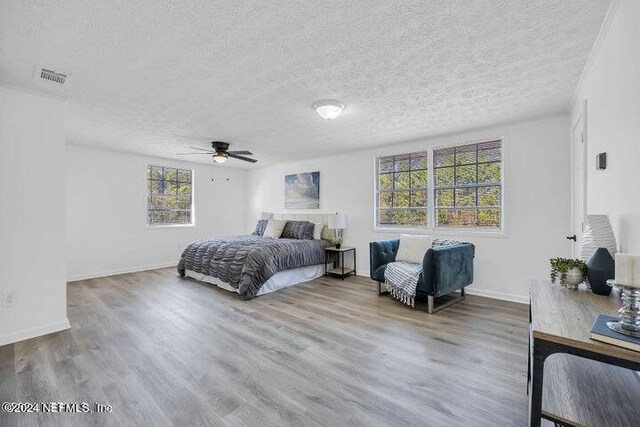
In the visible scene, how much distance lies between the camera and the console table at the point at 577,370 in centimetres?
93

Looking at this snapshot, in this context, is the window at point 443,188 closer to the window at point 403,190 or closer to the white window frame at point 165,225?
the window at point 403,190

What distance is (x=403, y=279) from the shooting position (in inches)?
140

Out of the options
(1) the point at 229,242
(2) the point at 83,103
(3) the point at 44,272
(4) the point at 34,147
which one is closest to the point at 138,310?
(3) the point at 44,272

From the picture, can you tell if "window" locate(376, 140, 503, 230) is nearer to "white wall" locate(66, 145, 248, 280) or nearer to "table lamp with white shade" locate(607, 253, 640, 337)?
"table lamp with white shade" locate(607, 253, 640, 337)

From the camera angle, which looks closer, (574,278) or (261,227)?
(574,278)

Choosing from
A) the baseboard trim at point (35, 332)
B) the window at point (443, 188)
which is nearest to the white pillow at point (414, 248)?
the window at point (443, 188)

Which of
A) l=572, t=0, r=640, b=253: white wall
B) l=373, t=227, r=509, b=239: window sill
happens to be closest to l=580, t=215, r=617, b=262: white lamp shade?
l=572, t=0, r=640, b=253: white wall

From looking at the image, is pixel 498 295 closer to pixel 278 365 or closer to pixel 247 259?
pixel 278 365

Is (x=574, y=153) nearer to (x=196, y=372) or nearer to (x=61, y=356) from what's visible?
(x=196, y=372)

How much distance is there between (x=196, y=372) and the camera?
212 cm

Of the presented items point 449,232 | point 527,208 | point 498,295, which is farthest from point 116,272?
point 527,208

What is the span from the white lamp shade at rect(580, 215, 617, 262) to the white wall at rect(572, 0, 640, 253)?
50 millimetres

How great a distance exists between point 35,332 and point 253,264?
2242mm

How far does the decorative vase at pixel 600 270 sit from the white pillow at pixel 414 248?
2.35 m
